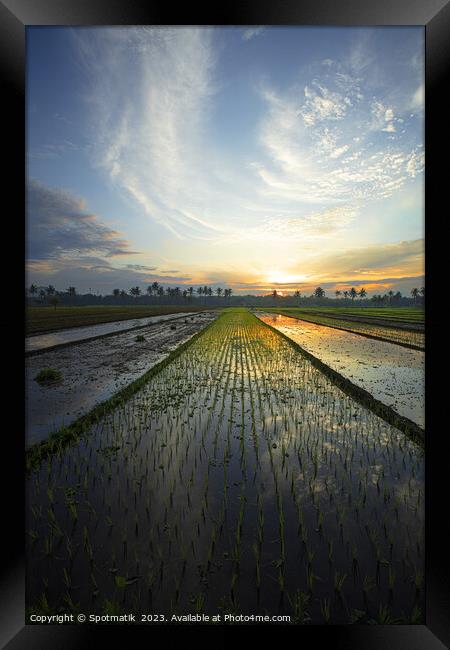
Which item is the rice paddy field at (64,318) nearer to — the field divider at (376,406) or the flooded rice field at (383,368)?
the field divider at (376,406)

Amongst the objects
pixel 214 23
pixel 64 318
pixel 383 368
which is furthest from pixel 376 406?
pixel 64 318

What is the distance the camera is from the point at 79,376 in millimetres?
10820

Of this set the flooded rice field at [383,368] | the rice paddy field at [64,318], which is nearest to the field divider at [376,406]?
the flooded rice field at [383,368]

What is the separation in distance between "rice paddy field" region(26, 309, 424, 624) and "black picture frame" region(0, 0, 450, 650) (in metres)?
0.60

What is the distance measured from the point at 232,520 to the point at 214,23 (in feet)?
17.5

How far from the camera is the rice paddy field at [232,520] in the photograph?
2604 mm

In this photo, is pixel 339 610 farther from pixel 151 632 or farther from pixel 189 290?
pixel 189 290

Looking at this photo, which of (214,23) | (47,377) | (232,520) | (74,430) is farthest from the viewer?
(47,377)

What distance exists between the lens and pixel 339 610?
253cm

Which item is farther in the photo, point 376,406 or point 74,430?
point 376,406

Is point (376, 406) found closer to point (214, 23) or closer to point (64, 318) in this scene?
point (214, 23)

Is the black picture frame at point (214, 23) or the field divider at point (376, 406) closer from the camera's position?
the black picture frame at point (214, 23)

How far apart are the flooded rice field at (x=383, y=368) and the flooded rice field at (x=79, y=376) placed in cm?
812

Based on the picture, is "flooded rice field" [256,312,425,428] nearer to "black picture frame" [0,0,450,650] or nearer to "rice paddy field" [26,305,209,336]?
"black picture frame" [0,0,450,650]
